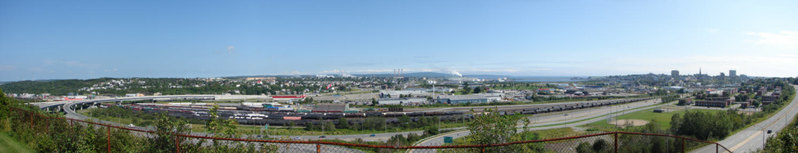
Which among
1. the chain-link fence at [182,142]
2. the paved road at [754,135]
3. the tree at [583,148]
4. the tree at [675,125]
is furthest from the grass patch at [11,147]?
the tree at [675,125]

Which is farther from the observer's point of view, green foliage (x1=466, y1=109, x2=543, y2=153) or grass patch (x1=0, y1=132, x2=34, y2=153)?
grass patch (x1=0, y1=132, x2=34, y2=153)

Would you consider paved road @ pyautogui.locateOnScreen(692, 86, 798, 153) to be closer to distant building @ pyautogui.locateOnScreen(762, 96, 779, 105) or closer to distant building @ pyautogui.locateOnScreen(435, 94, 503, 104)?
distant building @ pyautogui.locateOnScreen(762, 96, 779, 105)

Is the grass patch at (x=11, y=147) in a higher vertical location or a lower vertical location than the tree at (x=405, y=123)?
higher

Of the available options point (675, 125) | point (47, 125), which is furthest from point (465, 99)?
point (47, 125)

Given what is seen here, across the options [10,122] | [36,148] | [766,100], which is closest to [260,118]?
[10,122]

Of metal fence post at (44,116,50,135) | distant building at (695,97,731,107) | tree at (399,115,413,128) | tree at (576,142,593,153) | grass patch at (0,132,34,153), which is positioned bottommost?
tree at (399,115,413,128)

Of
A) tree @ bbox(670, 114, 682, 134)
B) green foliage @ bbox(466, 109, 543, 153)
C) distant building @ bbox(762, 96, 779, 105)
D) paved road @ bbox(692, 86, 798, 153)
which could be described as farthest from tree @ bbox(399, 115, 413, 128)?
distant building @ bbox(762, 96, 779, 105)

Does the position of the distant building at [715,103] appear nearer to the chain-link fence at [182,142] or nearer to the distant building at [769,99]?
the distant building at [769,99]

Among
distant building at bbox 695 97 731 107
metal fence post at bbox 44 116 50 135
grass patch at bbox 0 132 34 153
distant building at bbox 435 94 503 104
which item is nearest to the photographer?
grass patch at bbox 0 132 34 153
